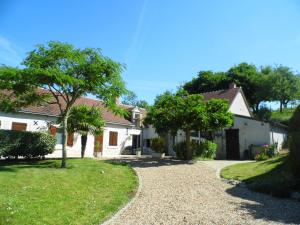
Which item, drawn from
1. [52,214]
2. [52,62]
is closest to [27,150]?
[52,62]

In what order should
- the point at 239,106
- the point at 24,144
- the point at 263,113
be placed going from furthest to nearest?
the point at 263,113, the point at 239,106, the point at 24,144

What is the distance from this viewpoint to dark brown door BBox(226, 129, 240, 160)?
26272 mm

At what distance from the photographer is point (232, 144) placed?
26.7m

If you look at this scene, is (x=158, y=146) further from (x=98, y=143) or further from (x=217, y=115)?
(x=217, y=115)

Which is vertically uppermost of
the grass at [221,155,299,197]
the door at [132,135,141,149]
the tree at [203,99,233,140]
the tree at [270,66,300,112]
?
the tree at [270,66,300,112]

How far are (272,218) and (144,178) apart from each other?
6.72m

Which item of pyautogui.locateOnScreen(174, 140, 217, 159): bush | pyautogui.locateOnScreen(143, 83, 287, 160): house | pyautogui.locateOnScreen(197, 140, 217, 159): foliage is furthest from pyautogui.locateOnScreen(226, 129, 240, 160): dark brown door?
pyautogui.locateOnScreen(174, 140, 217, 159): bush

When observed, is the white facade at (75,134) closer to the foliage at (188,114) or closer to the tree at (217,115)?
the foliage at (188,114)

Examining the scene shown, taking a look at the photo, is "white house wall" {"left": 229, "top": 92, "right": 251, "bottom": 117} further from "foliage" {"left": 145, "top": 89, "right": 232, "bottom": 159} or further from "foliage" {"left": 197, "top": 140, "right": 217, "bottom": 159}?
"foliage" {"left": 145, "top": 89, "right": 232, "bottom": 159}

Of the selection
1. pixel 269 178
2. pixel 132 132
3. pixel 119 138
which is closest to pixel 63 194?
pixel 269 178

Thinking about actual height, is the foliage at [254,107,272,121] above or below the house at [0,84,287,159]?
above

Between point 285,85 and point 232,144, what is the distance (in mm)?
18311


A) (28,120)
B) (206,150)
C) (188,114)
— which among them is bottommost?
(206,150)

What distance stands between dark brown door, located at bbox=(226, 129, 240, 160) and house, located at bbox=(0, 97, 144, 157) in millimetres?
10025
